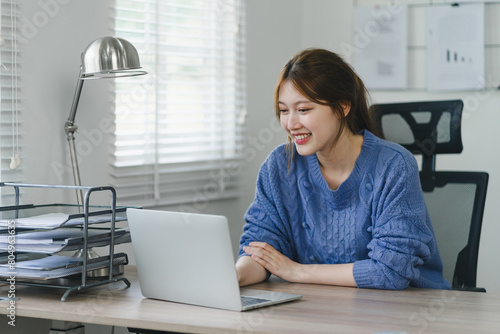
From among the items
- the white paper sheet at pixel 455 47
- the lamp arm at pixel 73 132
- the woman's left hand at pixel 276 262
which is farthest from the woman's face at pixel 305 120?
the white paper sheet at pixel 455 47

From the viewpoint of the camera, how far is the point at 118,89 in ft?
7.98

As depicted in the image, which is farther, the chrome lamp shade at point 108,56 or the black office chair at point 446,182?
the black office chair at point 446,182

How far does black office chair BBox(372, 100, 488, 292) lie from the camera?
6.68 ft

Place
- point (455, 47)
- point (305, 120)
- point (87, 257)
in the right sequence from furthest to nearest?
point (455, 47) < point (305, 120) < point (87, 257)

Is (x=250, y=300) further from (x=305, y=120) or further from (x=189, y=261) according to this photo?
(x=305, y=120)

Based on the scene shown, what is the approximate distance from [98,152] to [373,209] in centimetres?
107

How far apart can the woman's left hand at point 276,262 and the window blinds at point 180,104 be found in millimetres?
875

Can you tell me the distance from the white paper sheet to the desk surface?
5.98 ft

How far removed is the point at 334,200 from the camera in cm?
176

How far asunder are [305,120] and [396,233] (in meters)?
0.36

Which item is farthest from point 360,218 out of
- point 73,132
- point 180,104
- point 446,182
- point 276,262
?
point 180,104

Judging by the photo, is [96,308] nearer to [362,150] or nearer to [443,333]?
[443,333]

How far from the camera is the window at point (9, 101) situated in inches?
77.0

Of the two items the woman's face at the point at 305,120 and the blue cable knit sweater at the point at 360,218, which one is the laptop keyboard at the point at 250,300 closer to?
the blue cable knit sweater at the point at 360,218
